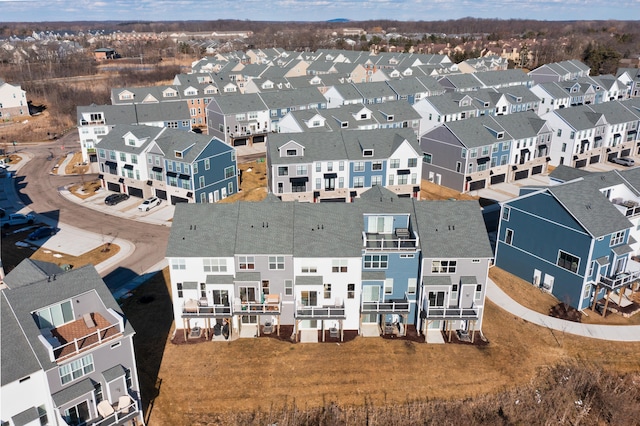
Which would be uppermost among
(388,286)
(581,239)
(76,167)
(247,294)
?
(581,239)

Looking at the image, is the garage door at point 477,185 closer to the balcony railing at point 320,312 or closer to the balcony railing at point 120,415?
the balcony railing at point 320,312

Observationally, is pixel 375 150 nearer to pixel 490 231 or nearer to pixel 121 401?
pixel 490 231

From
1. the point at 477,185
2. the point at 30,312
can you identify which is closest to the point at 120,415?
the point at 30,312

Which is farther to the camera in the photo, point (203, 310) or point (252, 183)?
point (252, 183)

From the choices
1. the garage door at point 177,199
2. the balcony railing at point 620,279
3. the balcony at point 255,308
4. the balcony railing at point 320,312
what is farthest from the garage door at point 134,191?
the balcony railing at point 620,279

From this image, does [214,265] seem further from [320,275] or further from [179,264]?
[320,275]

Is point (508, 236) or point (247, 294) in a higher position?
point (508, 236)

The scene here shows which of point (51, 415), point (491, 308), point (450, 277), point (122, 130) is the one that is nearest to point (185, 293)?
point (51, 415)
